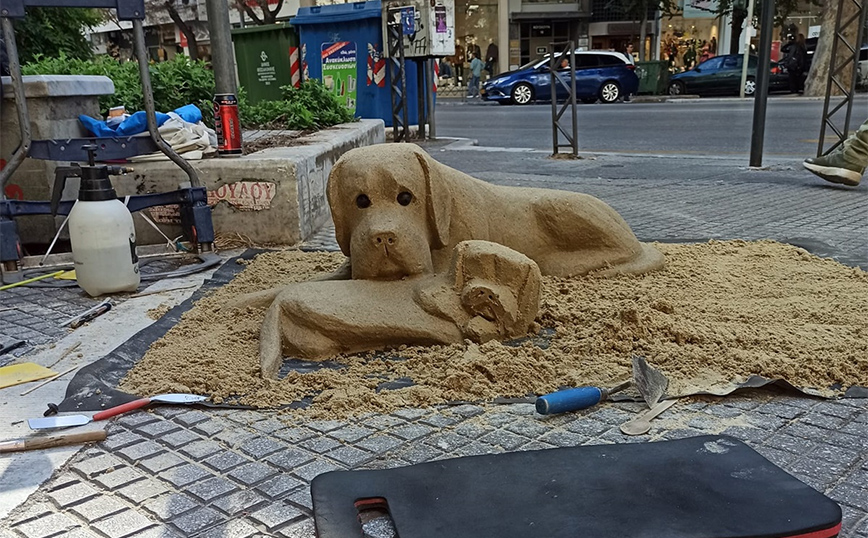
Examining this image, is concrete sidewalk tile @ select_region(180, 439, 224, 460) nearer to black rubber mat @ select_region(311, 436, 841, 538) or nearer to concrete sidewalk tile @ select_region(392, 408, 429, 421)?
black rubber mat @ select_region(311, 436, 841, 538)

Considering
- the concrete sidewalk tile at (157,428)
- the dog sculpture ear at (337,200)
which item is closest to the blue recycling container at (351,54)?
the dog sculpture ear at (337,200)

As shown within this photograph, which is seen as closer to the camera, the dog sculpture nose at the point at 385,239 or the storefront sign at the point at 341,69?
the dog sculpture nose at the point at 385,239

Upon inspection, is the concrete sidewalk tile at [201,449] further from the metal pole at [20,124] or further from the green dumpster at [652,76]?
the green dumpster at [652,76]

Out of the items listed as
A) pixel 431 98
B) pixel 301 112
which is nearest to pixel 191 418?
pixel 301 112

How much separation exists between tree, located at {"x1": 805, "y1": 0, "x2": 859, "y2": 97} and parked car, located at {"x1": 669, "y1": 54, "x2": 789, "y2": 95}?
75.3 inches

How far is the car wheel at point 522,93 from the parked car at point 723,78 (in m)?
5.28

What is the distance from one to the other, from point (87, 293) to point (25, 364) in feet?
3.58

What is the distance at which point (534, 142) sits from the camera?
12281 mm

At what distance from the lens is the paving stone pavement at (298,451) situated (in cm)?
206

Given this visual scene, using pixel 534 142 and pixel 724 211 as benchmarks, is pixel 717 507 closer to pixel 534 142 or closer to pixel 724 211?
pixel 724 211

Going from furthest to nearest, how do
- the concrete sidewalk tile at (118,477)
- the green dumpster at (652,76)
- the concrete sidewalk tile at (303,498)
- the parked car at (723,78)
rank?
1. the green dumpster at (652,76)
2. the parked car at (723,78)
3. the concrete sidewalk tile at (118,477)
4. the concrete sidewalk tile at (303,498)

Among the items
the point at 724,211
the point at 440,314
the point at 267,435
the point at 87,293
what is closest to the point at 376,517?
the point at 267,435

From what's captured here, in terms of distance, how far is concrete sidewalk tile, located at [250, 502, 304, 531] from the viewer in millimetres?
2037

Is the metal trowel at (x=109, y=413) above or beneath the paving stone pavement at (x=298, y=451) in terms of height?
above
